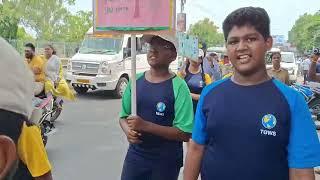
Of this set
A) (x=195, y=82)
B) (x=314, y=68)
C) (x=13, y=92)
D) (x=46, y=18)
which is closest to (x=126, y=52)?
(x=314, y=68)

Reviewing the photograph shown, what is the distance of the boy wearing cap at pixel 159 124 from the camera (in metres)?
2.81

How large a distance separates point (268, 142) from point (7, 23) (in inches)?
793

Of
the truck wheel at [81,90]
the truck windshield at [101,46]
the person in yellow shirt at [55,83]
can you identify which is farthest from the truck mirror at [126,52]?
the person in yellow shirt at [55,83]

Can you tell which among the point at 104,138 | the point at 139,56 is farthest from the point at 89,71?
the point at 104,138

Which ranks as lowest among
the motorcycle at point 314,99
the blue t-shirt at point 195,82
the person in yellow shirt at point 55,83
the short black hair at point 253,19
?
the motorcycle at point 314,99

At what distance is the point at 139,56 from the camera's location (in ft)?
44.8

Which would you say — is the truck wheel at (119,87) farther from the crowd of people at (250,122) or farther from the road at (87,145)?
the crowd of people at (250,122)

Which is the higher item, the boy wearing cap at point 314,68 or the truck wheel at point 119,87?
the boy wearing cap at point 314,68

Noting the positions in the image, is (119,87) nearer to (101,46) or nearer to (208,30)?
(101,46)

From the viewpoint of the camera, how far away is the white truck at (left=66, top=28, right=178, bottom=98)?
42.7 ft

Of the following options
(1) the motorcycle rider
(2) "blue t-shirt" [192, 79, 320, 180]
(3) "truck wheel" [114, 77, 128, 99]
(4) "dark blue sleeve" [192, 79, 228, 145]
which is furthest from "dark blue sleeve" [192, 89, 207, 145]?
(3) "truck wheel" [114, 77, 128, 99]

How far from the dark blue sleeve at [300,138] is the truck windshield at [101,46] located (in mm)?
11517

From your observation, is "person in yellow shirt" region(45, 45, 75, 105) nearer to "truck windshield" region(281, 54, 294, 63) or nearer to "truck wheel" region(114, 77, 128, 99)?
"truck wheel" region(114, 77, 128, 99)

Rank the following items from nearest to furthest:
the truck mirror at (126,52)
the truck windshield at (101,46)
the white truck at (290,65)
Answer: the truck mirror at (126,52) → the truck windshield at (101,46) → the white truck at (290,65)
